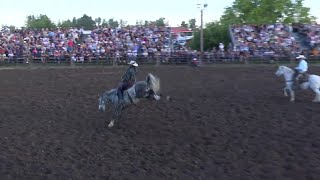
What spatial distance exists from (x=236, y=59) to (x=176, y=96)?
13885mm

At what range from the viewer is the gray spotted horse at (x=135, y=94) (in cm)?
1205

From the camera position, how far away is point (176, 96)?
16.0 meters

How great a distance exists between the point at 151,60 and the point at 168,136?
18525mm

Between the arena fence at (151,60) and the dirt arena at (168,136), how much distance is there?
11.2 m

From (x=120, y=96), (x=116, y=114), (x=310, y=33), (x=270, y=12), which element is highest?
(x=270, y=12)

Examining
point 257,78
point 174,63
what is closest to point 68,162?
point 257,78

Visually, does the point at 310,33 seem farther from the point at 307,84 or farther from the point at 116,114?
the point at 116,114

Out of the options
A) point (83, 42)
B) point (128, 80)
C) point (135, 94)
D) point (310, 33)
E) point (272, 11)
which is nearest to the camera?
point (135, 94)

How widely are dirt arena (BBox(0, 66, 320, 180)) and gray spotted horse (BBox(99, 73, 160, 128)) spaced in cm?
44

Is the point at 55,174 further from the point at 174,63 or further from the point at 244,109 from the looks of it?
the point at 174,63

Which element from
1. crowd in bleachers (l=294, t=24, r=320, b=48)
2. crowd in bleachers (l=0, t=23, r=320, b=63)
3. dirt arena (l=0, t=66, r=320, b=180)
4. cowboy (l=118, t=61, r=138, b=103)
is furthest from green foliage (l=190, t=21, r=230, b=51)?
cowboy (l=118, t=61, r=138, b=103)

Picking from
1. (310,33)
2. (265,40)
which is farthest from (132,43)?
(310,33)

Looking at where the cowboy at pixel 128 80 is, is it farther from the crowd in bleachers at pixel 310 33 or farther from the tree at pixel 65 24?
the tree at pixel 65 24

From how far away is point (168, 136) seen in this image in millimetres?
11125
